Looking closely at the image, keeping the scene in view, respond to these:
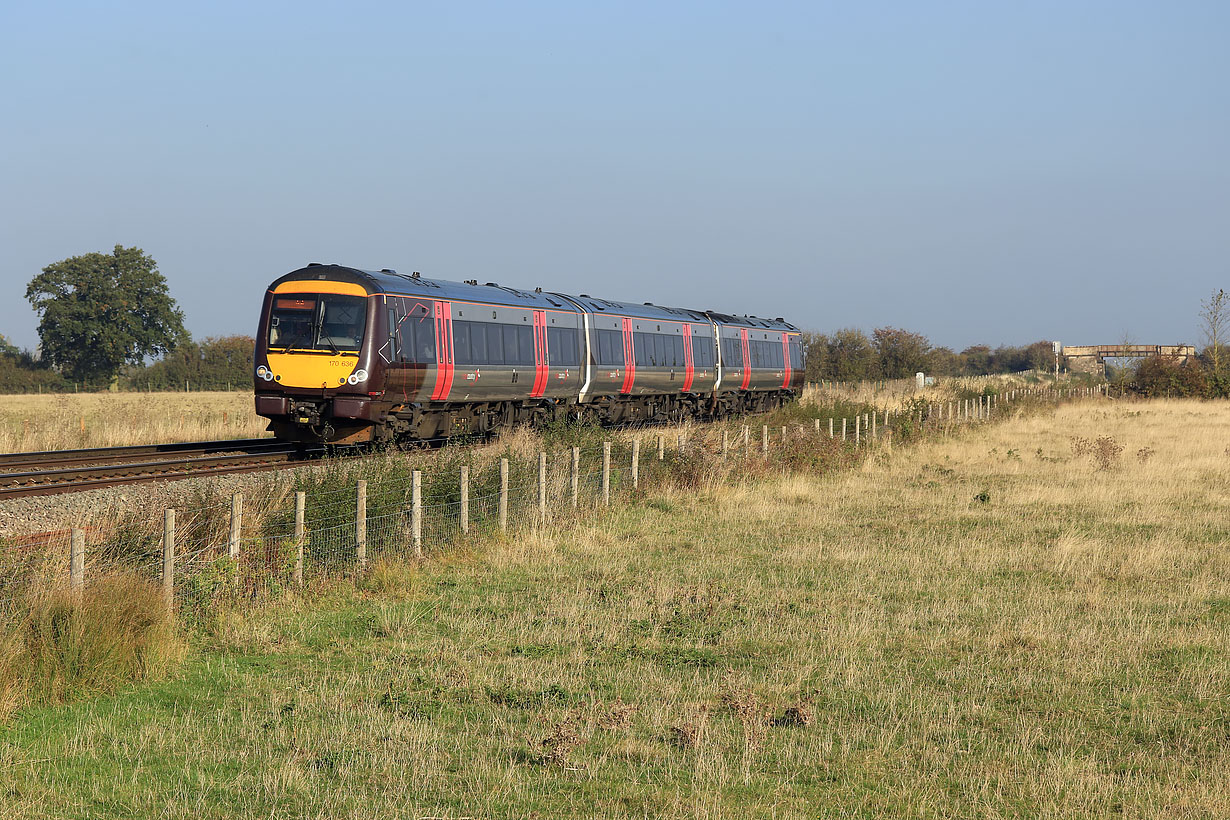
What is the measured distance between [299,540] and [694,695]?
15.6 ft

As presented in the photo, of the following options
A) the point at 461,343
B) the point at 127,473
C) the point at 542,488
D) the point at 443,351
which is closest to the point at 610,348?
the point at 461,343

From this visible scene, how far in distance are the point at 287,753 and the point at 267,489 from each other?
6.94m

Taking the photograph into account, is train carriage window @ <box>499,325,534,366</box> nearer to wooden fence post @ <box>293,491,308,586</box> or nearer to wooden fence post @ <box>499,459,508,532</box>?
wooden fence post @ <box>499,459,508,532</box>

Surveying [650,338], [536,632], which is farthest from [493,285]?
[536,632]

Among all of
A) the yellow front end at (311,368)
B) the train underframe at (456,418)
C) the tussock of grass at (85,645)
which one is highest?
the yellow front end at (311,368)

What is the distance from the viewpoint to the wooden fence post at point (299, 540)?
11094mm

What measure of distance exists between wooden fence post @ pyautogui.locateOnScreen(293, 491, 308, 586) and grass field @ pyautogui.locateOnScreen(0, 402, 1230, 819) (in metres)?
0.37

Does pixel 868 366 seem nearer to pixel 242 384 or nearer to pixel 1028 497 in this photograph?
pixel 242 384

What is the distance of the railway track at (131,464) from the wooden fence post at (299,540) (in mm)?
6131

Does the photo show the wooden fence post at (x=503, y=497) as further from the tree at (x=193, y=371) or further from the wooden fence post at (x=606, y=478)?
the tree at (x=193, y=371)

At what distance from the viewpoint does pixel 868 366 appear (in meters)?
78.4

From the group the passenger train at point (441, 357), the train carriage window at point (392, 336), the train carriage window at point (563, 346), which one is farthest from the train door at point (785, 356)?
the train carriage window at point (392, 336)

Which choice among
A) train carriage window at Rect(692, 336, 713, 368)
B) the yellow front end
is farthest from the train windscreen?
train carriage window at Rect(692, 336, 713, 368)

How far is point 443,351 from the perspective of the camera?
23.6m
